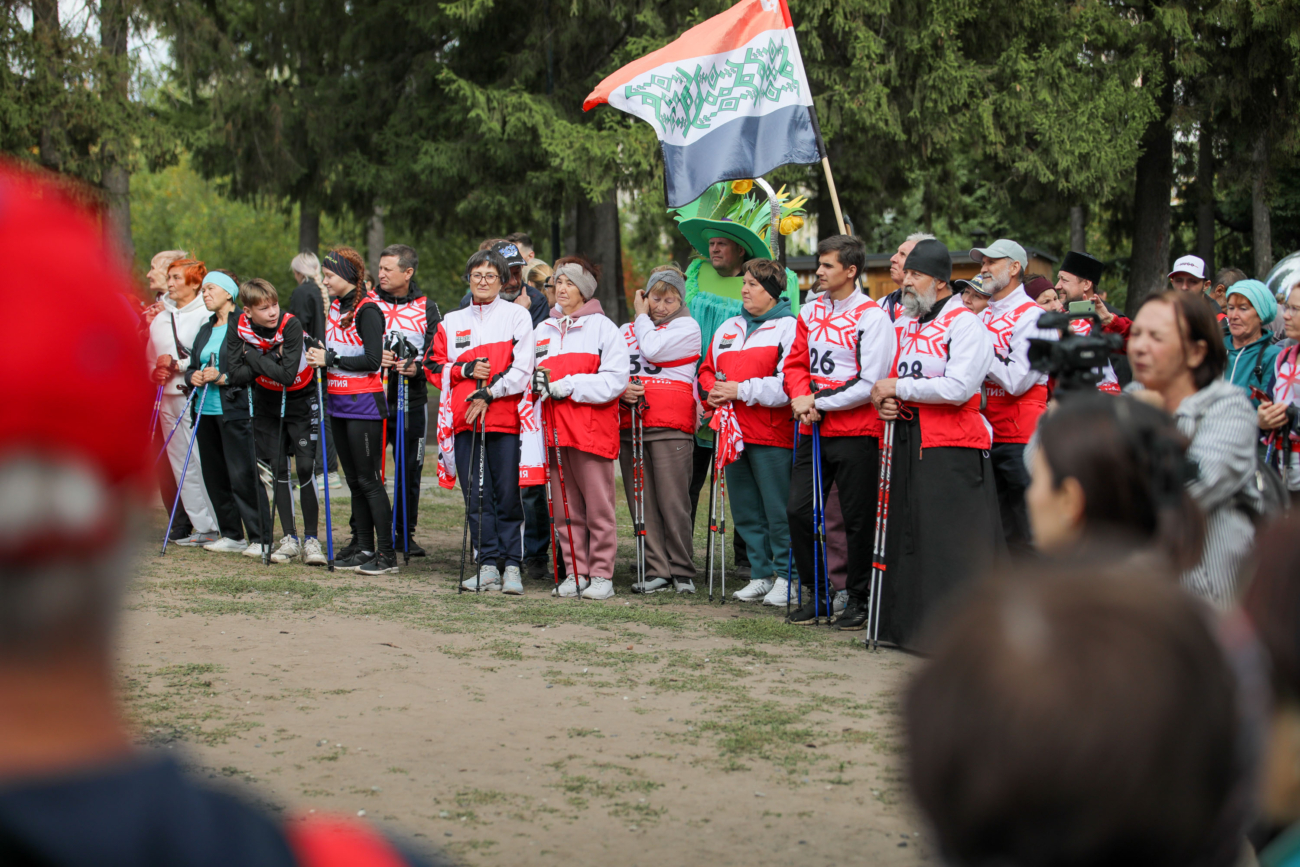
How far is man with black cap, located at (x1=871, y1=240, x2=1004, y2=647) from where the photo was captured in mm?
6547

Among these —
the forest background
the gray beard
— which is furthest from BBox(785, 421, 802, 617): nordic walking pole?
the forest background

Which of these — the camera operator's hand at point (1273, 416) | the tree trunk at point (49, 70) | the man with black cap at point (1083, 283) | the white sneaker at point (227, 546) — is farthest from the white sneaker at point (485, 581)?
the tree trunk at point (49, 70)

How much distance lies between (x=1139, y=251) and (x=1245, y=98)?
3.43 metres

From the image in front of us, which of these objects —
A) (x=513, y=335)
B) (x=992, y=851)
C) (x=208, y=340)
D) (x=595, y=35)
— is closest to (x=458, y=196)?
(x=595, y=35)

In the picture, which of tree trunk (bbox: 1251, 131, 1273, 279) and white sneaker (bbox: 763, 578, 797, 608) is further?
tree trunk (bbox: 1251, 131, 1273, 279)

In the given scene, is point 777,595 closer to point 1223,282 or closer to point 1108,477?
point 1223,282

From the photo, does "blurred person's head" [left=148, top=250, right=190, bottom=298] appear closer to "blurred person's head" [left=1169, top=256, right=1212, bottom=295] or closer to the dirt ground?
the dirt ground

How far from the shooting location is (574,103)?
19.9 meters

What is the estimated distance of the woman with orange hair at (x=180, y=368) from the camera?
395 inches

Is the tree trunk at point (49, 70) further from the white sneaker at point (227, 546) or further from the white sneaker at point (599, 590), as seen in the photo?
the white sneaker at point (599, 590)

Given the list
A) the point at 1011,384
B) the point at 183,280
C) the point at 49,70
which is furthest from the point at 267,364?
the point at 49,70

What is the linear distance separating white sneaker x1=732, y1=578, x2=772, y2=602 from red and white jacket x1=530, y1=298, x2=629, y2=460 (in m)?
1.29

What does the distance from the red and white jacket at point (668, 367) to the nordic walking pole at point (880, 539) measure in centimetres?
216

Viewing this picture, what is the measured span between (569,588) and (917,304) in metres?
3.27
